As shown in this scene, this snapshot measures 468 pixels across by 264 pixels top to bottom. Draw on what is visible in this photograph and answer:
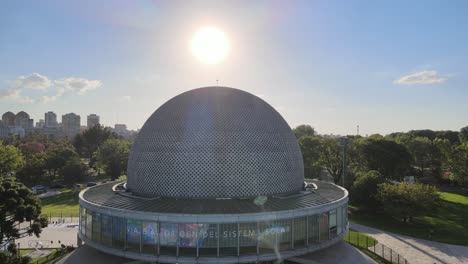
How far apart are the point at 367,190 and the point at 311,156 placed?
22520 mm

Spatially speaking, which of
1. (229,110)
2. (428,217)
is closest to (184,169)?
(229,110)

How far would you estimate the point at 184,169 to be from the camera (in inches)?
1259

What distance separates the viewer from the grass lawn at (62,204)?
5784 centimetres

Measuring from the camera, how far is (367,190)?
183 ft

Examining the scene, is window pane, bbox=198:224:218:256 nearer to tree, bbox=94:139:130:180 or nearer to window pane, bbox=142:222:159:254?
window pane, bbox=142:222:159:254

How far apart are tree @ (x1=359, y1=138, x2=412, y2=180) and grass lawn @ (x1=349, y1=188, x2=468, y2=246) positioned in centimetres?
1275

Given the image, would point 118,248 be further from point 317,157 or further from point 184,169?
point 317,157

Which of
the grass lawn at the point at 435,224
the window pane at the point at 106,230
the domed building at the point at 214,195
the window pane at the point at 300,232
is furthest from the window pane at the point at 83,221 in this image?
the grass lawn at the point at 435,224

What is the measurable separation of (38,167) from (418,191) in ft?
267

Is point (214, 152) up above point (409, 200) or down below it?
above

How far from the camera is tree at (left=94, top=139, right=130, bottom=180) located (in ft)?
289

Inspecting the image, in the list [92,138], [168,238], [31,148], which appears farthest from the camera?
[92,138]

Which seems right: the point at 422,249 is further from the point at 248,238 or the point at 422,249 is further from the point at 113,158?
the point at 113,158

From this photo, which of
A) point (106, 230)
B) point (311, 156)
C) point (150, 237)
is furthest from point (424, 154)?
point (106, 230)
